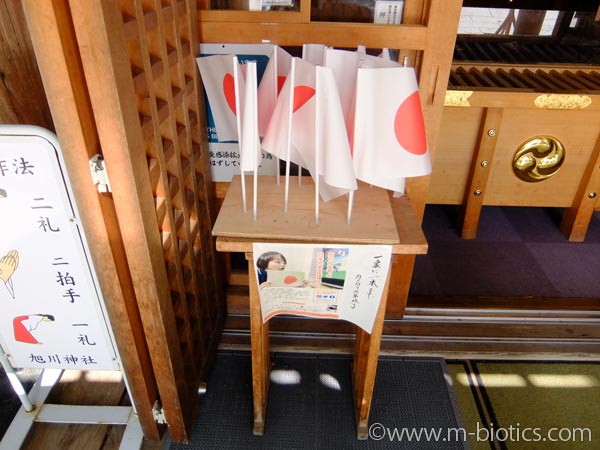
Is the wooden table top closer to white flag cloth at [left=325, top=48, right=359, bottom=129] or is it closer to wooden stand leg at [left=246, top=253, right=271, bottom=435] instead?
wooden stand leg at [left=246, top=253, right=271, bottom=435]

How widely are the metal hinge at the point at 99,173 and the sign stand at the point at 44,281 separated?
14 centimetres

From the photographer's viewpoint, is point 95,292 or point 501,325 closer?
point 95,292

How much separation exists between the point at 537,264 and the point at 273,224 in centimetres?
243

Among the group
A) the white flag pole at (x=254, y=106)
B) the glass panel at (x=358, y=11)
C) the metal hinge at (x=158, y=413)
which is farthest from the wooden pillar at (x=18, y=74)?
the metal hinge at (x=158, y=413)

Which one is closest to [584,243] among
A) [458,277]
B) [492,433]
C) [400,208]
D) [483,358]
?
[458,277]

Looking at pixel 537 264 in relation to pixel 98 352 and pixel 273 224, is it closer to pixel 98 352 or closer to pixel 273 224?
pixel 273 224

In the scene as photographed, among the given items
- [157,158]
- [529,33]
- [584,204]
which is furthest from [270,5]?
[529,33]

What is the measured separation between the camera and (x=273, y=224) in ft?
5.20

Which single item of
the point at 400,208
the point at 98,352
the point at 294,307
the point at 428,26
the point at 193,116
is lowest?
the point at 98,352

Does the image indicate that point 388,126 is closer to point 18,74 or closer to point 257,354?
point 257,354

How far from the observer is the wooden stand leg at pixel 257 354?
171cm

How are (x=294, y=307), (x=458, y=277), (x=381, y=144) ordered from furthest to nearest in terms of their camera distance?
(x=458, y=277) → (x=294, y=307) → (x=381, y=144)

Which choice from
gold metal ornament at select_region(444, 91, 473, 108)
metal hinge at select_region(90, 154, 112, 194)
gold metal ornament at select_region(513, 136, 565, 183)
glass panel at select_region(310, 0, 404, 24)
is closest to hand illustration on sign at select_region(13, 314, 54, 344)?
metal hinge at select_region(90, 154, 112, 194)

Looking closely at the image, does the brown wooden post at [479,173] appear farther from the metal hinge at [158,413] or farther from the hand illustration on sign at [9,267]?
the hand illustration on sign at [9,267]
